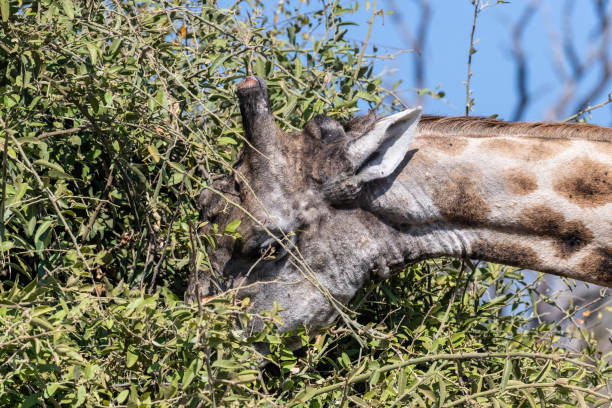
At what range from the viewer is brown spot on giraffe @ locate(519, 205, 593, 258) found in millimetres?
3791

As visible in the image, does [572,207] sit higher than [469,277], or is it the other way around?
[572,207]

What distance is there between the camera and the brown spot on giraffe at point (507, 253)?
385cm

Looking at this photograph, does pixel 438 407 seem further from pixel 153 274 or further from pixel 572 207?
pixel 153 274

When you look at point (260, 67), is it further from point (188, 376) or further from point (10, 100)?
point (188, 376)

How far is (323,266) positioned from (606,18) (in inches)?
469

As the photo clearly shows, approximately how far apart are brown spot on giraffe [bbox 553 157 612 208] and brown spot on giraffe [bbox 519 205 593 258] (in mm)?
102

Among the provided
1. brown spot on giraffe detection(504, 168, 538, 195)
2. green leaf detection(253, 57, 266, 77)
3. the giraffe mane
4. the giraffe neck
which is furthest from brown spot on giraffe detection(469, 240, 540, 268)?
green leaf detection(253, 57, 266, 77)

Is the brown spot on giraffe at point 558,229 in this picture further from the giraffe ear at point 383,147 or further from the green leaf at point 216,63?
the green leaf at point 216,63

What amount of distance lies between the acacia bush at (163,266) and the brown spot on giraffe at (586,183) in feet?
2.30

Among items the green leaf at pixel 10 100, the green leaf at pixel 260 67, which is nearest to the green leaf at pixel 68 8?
the green leaf at pixel 10 100

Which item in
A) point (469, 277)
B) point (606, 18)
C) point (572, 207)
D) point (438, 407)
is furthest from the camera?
point (606, 18)

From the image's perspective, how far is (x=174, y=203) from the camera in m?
4.40

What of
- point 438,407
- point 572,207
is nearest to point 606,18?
point 572,207

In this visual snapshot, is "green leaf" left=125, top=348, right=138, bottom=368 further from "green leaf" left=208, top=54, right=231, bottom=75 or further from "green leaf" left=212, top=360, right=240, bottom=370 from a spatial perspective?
"green leaf" left=208, top=54, right=231, bottom=75
